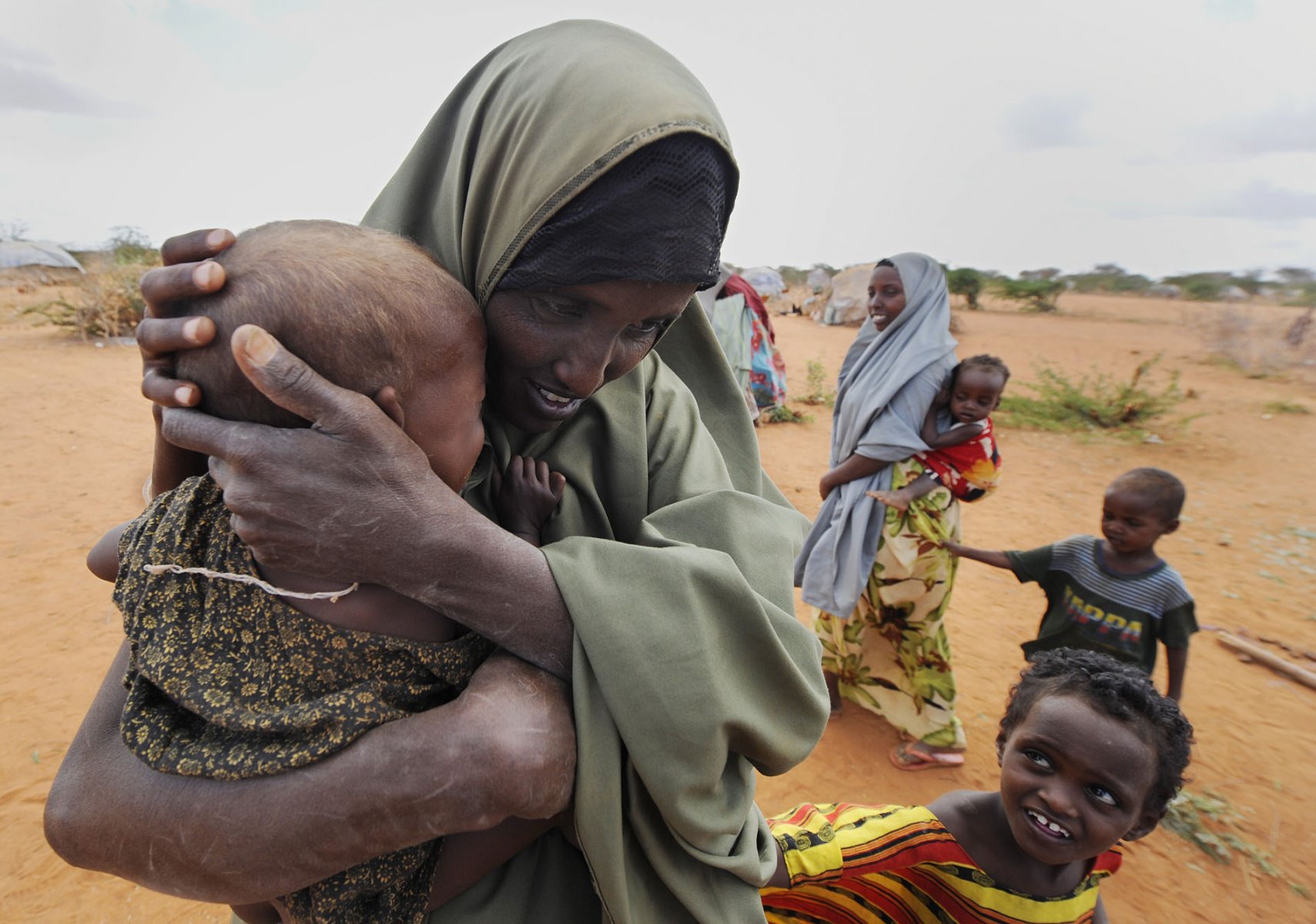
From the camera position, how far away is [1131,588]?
3207 millimetres

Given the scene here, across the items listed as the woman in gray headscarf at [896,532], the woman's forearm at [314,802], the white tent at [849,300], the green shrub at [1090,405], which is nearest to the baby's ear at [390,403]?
the woman's forearm at [314,802]

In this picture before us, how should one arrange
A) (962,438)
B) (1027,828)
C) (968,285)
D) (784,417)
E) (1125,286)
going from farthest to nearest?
(1125,286) < (968,285) < (784,417) < (962,438) < (1027,828)

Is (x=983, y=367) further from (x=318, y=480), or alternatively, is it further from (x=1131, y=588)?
(x=318, y=480)

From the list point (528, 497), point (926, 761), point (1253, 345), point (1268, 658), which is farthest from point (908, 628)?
point (1253, 345)

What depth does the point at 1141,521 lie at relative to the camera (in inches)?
124

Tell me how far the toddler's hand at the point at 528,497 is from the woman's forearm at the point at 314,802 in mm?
316

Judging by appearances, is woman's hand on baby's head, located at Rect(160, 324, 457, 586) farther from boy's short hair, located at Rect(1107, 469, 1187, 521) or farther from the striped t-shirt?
the striped t-shirt

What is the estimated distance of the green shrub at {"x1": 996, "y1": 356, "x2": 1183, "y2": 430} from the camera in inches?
478

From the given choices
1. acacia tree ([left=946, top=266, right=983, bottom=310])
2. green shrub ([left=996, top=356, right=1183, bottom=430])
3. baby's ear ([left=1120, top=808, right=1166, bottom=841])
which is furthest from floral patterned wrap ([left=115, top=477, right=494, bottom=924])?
acacia tree ([left=946, top=266, right=983, bottom=310])

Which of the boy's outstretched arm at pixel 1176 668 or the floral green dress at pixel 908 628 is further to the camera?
the floral green dress at pixel 908 628

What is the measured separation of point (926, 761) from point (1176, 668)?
5.06 ft

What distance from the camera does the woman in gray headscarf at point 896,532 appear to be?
4020mm

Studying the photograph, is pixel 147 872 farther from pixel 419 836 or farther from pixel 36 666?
pixel 36 666

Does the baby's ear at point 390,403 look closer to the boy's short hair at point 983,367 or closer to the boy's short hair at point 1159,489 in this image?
the boy's short hair at point 1159,489
